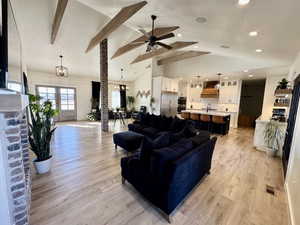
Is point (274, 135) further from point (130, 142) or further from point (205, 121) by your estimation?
point (130, 142)

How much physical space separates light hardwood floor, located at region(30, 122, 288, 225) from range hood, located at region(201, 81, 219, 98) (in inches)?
202

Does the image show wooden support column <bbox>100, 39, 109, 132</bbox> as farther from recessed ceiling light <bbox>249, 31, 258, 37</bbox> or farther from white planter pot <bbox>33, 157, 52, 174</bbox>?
recessed ceiling light <bbox>249, 31, 258, 37</bbox>

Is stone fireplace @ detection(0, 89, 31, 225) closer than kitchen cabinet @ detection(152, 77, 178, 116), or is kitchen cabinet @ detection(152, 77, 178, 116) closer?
stone fireplace @ detection(0, 89, 31, 225)

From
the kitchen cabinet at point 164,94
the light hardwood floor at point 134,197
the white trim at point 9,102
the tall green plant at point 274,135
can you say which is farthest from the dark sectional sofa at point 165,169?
the kitchen cabinet at point 164,94

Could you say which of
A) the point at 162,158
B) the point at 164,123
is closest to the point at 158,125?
the point at 164,123

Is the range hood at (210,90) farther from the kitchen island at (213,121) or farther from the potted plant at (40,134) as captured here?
the potted plant at (40,134)

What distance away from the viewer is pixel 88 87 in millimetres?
9016

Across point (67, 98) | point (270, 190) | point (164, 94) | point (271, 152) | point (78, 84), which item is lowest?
point (270, 190)

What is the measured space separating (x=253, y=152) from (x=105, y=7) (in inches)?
226

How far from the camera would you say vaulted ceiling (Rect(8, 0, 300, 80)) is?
6.71 feet

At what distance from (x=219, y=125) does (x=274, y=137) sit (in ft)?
7.47

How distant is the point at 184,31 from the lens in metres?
3.29

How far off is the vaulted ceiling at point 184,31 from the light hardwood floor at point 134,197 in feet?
9.09

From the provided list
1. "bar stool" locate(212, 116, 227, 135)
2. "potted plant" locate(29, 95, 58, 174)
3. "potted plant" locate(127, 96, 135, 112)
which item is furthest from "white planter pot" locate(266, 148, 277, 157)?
"potted plant" locate(127, 96, 135, 112)
